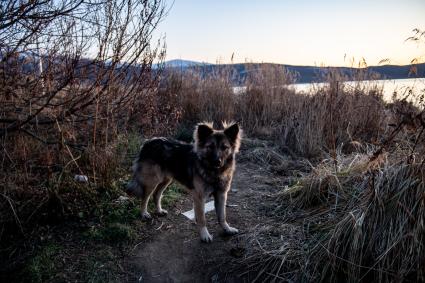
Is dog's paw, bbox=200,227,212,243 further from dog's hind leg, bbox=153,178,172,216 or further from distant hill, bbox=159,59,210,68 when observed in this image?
distant hill, bbox=159,59,210,68

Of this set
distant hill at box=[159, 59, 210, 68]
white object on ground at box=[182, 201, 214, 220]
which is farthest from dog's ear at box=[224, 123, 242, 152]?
distant hill at box=[159, 59, 210, 68]

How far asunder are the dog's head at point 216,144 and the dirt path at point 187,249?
960mm

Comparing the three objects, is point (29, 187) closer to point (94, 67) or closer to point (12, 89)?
point (12, 89)

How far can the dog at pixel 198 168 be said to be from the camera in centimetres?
407

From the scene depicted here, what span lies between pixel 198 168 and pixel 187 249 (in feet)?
3.18

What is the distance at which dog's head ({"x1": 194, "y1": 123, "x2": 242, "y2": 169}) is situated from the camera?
4035mm

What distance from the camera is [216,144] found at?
162 inches

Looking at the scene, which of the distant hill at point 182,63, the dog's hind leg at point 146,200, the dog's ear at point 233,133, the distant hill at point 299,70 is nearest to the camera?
the dog's ear at point 233,133

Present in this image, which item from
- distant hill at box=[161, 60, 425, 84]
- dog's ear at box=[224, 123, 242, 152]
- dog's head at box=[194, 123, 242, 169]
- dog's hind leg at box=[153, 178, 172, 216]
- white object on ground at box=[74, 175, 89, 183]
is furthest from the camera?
distant hill at box=[161, 60, 425, 84]

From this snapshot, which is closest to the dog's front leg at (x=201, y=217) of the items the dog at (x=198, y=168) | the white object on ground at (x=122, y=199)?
the dog at (x=198, y=168)

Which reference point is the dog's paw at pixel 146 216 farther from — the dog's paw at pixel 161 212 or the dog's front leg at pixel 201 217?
the dog's front leg at pixel 201 217

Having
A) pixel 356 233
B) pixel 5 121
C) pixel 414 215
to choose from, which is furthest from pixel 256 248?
pixel 5 121

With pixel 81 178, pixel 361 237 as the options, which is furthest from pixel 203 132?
pixel 361 237

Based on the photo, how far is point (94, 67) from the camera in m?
4.93
